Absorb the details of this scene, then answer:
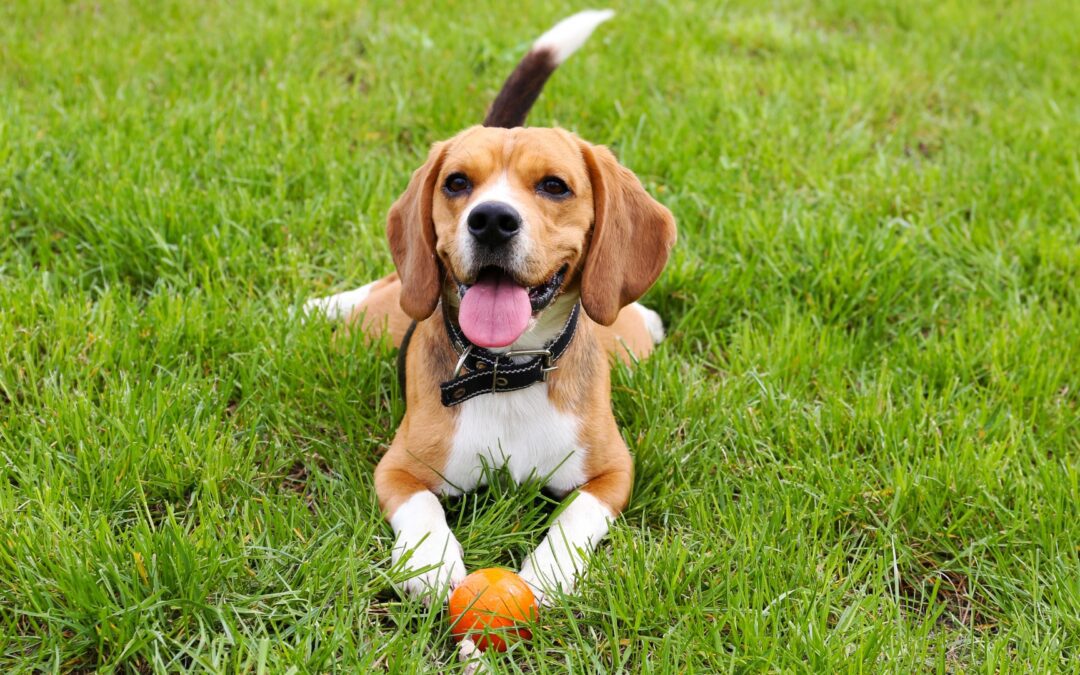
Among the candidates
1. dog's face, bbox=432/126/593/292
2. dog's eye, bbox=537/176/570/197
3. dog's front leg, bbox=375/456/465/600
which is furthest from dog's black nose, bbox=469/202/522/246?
dog's front leg, bbox=375/456/465/600

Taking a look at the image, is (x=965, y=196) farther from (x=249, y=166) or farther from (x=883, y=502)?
(x=249, y=166)

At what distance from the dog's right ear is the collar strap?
15cm

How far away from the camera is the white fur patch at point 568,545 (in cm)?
326

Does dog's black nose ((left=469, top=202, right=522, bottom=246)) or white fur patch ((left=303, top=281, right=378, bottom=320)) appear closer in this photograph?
dog's black nose ((left=469, top=202, right=522, bottom=246))

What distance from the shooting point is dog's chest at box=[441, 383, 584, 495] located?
3.62 meters

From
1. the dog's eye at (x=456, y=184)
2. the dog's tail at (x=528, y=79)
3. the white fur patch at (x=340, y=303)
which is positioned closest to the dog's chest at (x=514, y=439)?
the dog's eye at (x=456, y=184)

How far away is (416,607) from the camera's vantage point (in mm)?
3115

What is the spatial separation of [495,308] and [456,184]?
502 mm

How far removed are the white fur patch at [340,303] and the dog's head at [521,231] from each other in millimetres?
891

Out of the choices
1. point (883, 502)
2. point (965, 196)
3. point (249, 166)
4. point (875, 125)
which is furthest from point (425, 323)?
point (875, 125)

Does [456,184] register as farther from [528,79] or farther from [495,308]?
[528,79]

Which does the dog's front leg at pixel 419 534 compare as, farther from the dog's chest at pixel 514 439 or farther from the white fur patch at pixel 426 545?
the dog's chest at pixel 514 439

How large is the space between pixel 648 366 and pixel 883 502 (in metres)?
1.10

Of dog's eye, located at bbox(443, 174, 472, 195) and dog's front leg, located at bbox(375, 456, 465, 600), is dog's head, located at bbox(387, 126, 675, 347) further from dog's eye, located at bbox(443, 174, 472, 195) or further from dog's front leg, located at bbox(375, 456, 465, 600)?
dog's front leg, located at bbox(375, 456, 465, 600)
